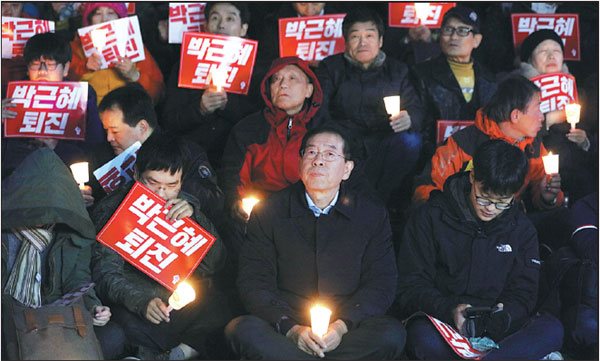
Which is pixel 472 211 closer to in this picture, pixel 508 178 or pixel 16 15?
pixel 508 178

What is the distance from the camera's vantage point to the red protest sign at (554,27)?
25.0 ft

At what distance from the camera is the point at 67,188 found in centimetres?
468

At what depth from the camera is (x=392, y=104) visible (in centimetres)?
607

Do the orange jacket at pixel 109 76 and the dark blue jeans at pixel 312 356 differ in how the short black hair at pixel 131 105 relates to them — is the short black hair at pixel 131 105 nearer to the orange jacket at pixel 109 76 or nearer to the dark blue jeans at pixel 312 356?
the orange jacket at pixel 109 76

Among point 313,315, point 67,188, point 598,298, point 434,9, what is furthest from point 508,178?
point 434,9

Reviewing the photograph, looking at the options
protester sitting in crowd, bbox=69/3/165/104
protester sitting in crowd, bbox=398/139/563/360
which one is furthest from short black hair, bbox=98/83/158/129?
protester sitting in crowd, bbox=398/139/563/360

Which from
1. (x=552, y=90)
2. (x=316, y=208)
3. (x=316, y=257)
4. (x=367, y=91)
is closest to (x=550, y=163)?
(x=552, y=90)

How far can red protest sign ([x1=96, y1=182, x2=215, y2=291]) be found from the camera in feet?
16.0

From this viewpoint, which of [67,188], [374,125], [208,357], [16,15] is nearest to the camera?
[67,188]

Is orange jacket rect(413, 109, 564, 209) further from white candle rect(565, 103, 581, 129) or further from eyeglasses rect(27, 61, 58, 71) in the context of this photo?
eyeglasses rect(27, 61, 58, 71)

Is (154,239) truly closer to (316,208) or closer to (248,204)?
(248,204)

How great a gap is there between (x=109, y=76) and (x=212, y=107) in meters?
0.96

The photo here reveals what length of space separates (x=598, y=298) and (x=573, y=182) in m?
1.66

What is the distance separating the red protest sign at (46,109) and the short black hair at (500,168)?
8.89 feet
